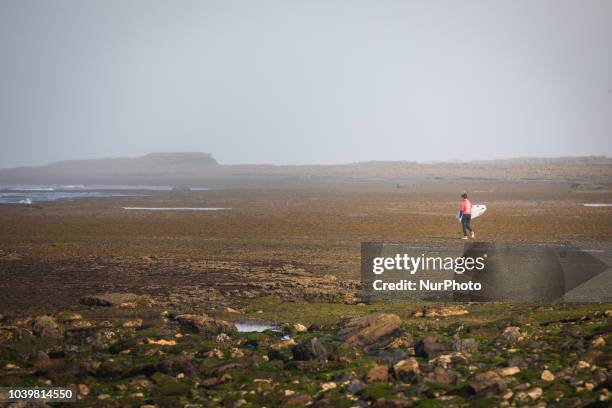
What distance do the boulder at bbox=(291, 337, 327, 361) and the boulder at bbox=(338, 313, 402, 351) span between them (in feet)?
3.28

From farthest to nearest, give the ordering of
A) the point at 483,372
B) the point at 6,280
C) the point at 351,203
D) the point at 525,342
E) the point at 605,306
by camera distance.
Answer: the point at 351,203 → the point at 6,280 → the point at 605,306 → the point at 525,342 → the point at 483,372

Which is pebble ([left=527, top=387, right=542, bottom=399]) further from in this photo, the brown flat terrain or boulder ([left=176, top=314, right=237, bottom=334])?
the brown flat terrain

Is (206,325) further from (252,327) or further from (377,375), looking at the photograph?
(377,375)

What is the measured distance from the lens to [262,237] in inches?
1239

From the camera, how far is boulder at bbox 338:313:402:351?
13.5 metres

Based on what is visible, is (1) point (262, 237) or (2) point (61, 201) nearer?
(1) point (262, 237)

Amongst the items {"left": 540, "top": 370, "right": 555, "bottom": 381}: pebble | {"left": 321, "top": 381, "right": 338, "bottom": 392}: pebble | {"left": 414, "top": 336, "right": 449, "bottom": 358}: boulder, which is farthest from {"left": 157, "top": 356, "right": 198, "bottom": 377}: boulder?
{"left": 540, "top": 370, "right": 555, "bottom": 381}: pebble

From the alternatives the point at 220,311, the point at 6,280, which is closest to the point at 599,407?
the point at 220,311

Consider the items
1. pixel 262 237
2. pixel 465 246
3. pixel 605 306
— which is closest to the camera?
pixel 605 306

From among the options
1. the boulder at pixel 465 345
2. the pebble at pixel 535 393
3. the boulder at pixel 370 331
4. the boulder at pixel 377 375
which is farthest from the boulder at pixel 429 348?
the pebble at pixel 535 393

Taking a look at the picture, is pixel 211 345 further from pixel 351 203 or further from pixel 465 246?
pixel 351 203

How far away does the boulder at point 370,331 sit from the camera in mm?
13508

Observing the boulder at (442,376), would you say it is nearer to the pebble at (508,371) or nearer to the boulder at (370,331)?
the pebble at (508,371)

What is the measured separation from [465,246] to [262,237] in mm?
8419
